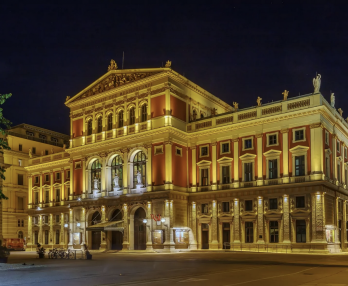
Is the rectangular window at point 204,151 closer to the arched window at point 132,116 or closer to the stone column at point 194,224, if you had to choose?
the stone column at point 194,224

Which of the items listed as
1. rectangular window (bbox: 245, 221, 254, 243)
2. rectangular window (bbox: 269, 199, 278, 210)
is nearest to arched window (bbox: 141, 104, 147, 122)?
rectangular window (bbox: 245, 221, 254, 243)

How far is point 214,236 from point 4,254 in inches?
1038

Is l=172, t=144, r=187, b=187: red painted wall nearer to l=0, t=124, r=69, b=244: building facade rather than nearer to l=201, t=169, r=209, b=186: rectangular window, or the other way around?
→ l=201, t=169, r=209, b=186: rectangular window

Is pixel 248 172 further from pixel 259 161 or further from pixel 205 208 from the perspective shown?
pixel 205 208

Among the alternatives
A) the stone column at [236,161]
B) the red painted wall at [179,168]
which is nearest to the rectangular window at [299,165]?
the stone column at [236,161]

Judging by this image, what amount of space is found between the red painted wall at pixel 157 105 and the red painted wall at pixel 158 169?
159 inches

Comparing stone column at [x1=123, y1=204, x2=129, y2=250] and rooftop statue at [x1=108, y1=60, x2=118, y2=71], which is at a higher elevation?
rooftop statue at [x1=108, y1=60, x2=118, y2=71]

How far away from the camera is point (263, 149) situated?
51125 mm

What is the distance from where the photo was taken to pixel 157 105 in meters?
56.2

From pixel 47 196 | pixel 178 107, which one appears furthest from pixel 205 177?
pixel 47 196

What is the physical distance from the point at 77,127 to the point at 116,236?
17069 millimetres

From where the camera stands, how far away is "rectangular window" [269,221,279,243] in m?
48.5

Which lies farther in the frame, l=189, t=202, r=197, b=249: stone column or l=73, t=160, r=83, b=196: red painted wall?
l=73, t=160, r=83, b=196: red painted wall

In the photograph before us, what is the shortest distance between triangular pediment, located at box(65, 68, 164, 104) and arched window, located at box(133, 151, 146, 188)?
32.0 feet
